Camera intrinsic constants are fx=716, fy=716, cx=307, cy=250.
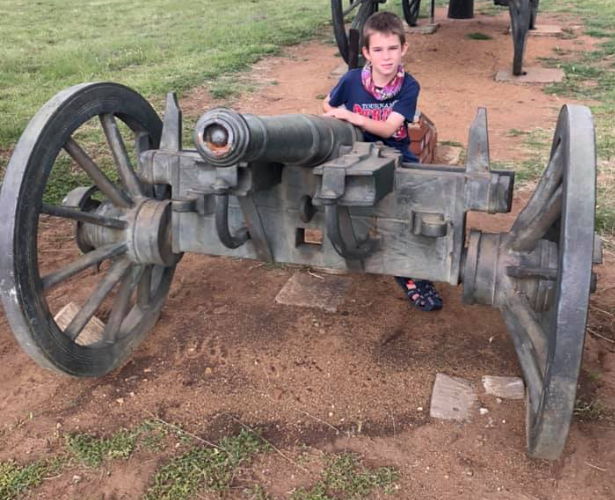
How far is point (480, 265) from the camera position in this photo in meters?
2.50

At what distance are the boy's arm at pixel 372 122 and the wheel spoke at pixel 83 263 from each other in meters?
0.99

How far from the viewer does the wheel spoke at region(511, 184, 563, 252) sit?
2.25m

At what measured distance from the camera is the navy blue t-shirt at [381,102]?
3.31 meters

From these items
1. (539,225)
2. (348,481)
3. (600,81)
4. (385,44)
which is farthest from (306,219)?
(600,81)

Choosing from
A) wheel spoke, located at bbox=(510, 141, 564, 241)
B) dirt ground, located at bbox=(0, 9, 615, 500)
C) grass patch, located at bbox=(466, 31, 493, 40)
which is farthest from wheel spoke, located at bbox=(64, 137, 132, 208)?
grass patch, located at bbox=(466, 31, 493, 40)

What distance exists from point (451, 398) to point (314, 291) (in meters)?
1.08

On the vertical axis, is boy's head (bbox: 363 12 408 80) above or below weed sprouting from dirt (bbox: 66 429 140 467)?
above

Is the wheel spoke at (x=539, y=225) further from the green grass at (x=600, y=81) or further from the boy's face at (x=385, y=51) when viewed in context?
the green grass at (x=600, y=81)

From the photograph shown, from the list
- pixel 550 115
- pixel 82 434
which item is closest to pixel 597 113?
pixel 550 115

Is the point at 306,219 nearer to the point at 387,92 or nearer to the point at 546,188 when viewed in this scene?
the point at 546,188

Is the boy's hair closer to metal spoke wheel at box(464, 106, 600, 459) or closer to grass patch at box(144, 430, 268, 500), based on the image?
metal spoke wheel at box(464, 106, 600, 459)

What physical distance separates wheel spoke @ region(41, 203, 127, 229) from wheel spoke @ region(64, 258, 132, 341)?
16 centimetres

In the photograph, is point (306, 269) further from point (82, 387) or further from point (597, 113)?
point (597, 113)

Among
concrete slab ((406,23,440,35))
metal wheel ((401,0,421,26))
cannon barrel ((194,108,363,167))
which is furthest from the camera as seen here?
concrete slab ((406,23,440,35))
